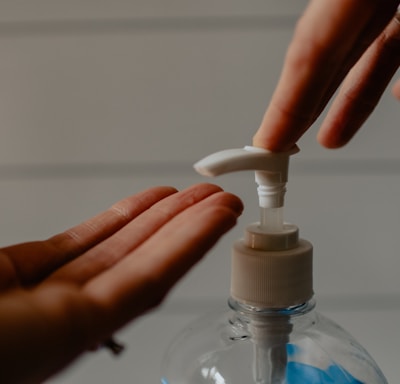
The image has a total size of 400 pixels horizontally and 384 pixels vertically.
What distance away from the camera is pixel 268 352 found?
0.32 metres

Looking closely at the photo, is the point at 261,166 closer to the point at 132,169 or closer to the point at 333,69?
the point at 333,69

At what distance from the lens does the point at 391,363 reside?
0.64 meters

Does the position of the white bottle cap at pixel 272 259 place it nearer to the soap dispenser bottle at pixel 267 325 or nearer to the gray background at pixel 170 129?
the soap dispenser bottle at pixel 267 325

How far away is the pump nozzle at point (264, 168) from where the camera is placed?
266 millimetres

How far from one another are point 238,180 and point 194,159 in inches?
1.8

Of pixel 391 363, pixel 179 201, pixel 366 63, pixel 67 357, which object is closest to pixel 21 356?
pixel 67 357

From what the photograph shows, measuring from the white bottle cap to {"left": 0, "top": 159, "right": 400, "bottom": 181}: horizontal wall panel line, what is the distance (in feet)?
0.92

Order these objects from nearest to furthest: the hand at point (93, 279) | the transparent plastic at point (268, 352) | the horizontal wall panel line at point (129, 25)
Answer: the hand at point (93, 279) < the transparent plastic at point (268, 352) < the horizontal wall panel line at point (129, 25)

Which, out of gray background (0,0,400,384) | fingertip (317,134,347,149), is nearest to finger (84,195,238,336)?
fingertip (317,134,347,149)

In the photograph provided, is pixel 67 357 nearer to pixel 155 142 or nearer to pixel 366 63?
pixel 366 63

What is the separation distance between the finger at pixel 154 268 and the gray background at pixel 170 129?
12.4 inches

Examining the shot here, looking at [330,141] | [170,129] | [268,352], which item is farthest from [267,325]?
[170,129]

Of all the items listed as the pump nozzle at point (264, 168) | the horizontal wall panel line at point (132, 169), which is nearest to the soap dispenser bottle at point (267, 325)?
the pump nozzle at point (264, 168)

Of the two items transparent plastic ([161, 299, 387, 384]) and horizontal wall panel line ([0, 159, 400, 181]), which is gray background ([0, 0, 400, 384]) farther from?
transparent plastic ([161, 299, 387, 384])
